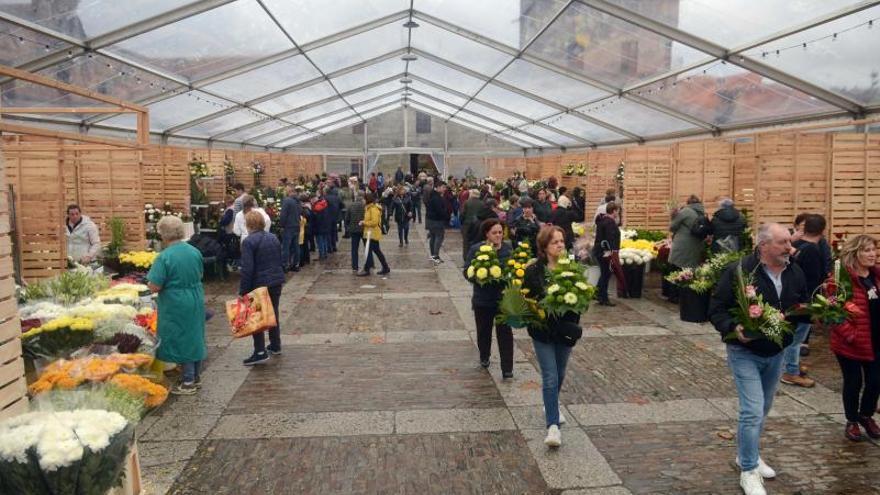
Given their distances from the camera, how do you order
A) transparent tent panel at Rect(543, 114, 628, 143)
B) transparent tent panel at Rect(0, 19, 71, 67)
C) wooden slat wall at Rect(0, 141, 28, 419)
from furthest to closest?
transparent tent panel at Rect(543, 114, 628, 143)
transparent tent panel at Rect(0, 19, 71, 67)
wooden slat wall at Rect(0, 141, 28, 419)

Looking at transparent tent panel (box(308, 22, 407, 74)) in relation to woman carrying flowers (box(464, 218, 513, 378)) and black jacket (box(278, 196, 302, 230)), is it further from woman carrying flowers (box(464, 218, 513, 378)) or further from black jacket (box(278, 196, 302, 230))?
woman carrying flowers (box(464, 218, 513, 378))

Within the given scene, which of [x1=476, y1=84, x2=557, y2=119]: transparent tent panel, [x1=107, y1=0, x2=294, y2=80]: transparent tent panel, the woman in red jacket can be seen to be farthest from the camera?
[x1=476, y1=84, x2=557, y2=119]: transparent tent panel

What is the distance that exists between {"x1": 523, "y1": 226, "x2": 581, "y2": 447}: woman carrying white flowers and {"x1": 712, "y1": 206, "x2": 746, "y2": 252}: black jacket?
5385 mm

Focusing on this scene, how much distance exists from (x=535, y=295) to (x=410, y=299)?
586 centimetres

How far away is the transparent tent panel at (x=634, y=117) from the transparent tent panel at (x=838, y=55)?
5779mm

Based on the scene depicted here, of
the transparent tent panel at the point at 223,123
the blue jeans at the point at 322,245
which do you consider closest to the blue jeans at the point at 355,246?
the blue jeans at the point at 322,245

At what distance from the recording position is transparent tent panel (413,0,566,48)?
40.9ft

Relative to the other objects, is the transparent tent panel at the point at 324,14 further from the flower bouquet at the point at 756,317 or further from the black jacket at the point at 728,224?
the flower bouquet at the point at 756,317

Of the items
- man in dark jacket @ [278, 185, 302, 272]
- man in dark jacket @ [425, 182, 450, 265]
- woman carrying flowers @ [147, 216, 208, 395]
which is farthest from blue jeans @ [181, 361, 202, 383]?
man in dark jacket @ [425, 182, 450, 265]

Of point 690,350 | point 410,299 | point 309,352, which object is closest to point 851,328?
point 690,350

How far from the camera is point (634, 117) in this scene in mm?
18469

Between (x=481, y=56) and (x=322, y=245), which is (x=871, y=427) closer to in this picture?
(x=322, y=245)

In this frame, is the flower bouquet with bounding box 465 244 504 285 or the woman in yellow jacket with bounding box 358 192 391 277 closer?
the flower bouquet with bounding box 465 244 504 285

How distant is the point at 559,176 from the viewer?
23.9m
